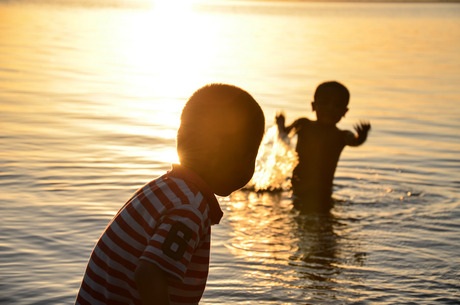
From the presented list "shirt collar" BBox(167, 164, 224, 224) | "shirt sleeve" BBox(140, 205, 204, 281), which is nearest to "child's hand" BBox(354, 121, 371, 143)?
"shirt collar" BBox(167, 164, 224, 224)

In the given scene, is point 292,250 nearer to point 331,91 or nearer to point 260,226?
point 260,226

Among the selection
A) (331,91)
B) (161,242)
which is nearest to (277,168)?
(331,91)

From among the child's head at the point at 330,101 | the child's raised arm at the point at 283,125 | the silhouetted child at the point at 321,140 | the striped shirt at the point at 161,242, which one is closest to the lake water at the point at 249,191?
the silhouetted child at the point at 321,140

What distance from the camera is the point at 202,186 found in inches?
115

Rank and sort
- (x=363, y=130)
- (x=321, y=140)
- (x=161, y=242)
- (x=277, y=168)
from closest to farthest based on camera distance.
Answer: (x=161, y=242) → (x=363, y=130) → (x=321, y=140) → (x=277, y=168)

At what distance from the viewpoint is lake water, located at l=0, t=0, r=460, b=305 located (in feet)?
17.5

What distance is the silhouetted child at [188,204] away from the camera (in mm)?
2797

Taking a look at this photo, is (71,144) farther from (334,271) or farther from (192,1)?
(192,1)

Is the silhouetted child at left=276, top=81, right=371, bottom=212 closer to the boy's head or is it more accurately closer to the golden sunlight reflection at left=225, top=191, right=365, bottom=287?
the golden sunlight reflection at left=225, top=191, right=365, bottom=287

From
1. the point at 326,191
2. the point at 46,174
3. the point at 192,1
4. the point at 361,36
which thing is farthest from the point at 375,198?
the point at 192,1

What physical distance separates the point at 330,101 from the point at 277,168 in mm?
1001

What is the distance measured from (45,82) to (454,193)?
8.69 m

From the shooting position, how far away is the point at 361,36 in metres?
29.0

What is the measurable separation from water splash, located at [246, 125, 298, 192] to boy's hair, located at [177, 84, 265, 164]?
5.10 metres
